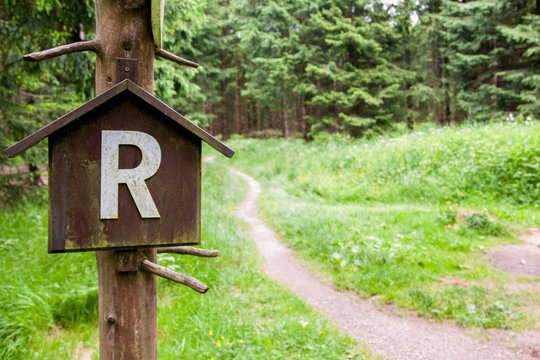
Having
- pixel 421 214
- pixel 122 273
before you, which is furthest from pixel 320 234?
pixel 122 273

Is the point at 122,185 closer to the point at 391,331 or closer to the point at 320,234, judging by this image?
the point at 391,331

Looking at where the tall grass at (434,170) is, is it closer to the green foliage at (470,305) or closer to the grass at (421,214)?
the grass at (421,214)

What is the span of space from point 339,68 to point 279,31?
517 cm

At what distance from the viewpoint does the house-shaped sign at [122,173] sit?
5.00 feet

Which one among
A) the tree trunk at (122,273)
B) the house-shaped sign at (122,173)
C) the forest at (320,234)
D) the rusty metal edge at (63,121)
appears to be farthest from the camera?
the forest at (320,234)

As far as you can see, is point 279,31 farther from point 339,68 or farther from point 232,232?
point 232,232

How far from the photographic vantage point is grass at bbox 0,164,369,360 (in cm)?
323

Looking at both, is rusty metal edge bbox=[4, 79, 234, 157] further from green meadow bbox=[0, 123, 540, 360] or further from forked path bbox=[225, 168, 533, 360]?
forked path bbox=[225, 168, 533, 360]

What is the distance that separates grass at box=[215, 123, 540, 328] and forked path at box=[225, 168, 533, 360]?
9.7 inches

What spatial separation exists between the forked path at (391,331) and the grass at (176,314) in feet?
1.08

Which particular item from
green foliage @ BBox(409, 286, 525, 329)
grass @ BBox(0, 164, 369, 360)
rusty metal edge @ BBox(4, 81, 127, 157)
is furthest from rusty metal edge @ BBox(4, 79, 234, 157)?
green foliage @ BBox(409, 286, 525, 329)

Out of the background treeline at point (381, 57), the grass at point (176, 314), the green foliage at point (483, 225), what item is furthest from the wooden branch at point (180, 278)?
the background treeline at point (381, 57)

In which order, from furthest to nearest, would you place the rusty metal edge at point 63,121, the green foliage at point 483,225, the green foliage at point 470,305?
the green foliage at point 483,225, the green foliage at point 470,305, the rusty metal edge at point 63,121

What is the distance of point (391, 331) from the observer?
4.16 m
